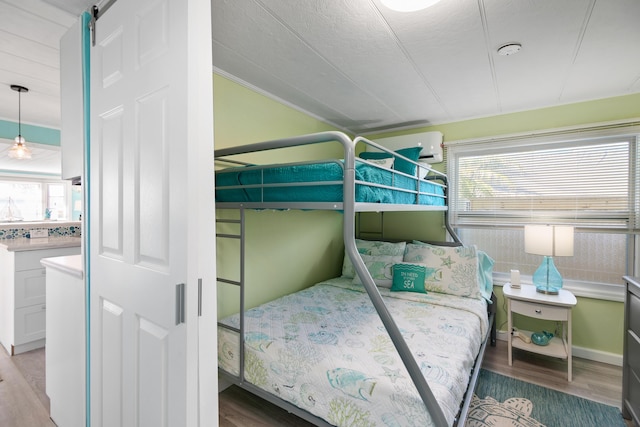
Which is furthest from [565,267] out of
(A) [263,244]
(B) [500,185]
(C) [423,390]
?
(A) [263,244]

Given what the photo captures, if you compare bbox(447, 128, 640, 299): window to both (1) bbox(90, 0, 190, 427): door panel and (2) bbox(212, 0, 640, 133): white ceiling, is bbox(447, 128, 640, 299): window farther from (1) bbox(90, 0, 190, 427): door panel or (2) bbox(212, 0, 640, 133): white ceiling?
(1) bbox(90, 0, 190, 427): door panel

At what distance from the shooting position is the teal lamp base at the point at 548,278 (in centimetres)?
254

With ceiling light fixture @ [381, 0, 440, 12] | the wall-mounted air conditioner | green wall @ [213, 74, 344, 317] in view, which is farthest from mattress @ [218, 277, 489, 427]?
ceiling light fixture @ [381, 0, 440, 12]

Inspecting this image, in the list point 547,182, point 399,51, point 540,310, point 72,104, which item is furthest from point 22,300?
point 547,182

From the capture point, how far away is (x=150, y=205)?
1.06 meters

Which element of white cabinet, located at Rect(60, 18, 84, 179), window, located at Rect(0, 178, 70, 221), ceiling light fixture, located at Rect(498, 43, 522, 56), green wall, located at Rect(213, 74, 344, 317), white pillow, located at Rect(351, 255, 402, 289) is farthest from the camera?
window, located at Rect(0, 178, 70, 221)

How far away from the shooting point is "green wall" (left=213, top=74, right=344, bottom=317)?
7.39 ft

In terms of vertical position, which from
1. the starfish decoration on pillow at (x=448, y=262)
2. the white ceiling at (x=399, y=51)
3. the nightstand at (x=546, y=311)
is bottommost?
the nightstand at (x=546, y=311)

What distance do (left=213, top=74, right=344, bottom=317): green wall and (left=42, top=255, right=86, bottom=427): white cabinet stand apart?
85cm

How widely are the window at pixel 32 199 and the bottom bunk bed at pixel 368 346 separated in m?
7.00

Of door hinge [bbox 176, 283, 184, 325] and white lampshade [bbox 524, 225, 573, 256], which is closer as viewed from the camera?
door hinge [bbox 176, 283, 184, 325]

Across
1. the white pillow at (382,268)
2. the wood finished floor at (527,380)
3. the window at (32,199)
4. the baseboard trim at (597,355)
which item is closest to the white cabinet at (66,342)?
the wood finished floor at (527,380)

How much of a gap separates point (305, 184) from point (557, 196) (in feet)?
8.43

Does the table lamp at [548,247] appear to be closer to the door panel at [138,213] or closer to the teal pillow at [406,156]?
the teal pillow at [406,156]
